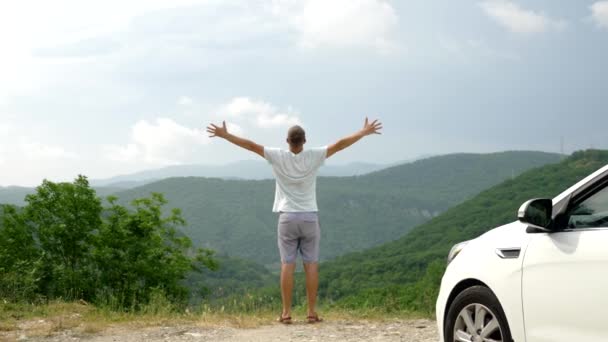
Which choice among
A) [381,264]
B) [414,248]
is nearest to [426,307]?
[381,264]

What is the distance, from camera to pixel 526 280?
4.31m

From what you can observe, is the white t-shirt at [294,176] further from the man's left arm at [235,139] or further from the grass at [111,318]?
the grass at [111,318]

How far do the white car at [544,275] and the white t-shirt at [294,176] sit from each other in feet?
11.3

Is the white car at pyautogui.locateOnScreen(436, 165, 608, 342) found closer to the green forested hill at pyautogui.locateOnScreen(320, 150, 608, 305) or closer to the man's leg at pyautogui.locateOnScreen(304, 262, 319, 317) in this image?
the man's leg at pyautogui.locateOnScreen(304, 262, 319, 317)

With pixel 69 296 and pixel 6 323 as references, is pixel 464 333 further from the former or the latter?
pixel 69 296

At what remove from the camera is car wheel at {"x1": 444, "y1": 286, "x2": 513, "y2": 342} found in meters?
4.50

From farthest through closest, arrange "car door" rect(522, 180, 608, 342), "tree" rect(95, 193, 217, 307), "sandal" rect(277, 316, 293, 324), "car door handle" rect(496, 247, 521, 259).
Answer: "tree" rect(95, 193, 217, 307), "sandal" rect(277, 316, 293, 324), "car door handle" rect(496, 247, 521, 259), "car door" rect(522, 180, 608, 342)

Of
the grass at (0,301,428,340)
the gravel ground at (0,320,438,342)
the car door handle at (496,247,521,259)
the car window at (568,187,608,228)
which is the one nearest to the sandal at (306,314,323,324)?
the gravel ground at (0,320,438,342)

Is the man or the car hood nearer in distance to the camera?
the car hood

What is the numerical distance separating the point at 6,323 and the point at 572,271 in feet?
23.6

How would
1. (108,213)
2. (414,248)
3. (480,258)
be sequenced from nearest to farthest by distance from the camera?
(480,258) → (108,213) → (414,248)

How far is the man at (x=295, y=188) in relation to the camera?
26.7 ft

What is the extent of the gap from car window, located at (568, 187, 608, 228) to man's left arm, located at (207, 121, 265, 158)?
4.48 m

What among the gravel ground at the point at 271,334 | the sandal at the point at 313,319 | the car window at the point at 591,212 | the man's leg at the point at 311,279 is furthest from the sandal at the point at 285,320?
Result: the car window at the point at 591,212
